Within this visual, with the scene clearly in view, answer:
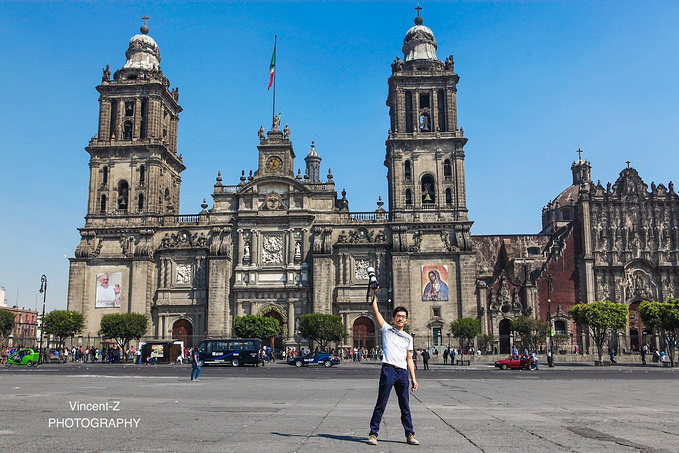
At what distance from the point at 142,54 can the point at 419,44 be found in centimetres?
2809

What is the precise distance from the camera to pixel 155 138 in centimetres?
6231

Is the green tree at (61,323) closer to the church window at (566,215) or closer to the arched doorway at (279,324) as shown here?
the arched doorway at (279,324)

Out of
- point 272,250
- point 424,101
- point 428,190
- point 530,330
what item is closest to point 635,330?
point 530,330

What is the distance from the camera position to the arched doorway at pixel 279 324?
2286 inches

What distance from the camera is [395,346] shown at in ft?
30.6

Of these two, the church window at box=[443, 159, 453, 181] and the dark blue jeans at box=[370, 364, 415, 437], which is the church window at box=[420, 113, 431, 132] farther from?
the dark blue jeans at box=[370, 364, 415, 437]

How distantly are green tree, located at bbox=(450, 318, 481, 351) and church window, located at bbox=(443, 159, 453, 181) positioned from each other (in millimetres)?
13814

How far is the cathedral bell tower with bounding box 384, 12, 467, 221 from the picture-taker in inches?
2354

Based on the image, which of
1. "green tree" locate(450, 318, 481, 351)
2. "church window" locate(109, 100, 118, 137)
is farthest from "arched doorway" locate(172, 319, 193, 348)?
"green tree" locate(450, 318, 481, 351)

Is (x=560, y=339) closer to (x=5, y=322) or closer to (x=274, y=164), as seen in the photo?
(x=274, y=164)

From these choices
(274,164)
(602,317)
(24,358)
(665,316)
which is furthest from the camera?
(274,164)

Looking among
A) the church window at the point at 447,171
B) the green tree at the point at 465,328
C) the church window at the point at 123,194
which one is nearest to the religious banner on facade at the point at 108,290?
the church window at the point at 123,194

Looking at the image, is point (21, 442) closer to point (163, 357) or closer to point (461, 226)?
point (163, 357)

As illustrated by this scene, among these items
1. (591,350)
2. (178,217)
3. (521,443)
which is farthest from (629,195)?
(521,443)
